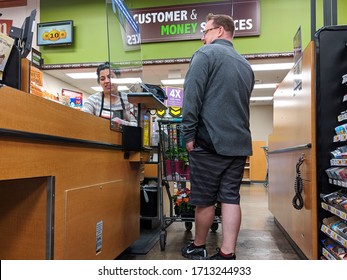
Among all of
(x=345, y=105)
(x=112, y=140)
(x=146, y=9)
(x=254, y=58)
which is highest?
(x=146, y=9)

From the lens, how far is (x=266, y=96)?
915cm

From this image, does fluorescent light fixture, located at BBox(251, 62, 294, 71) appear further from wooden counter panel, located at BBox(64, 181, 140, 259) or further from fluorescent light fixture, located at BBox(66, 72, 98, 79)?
wooden counter panel, located at BBox(64, 181, 140, 259)

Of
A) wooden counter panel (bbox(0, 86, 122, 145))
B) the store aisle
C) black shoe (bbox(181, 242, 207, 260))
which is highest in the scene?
wooden counter panel (bbox(0, 86, 122, 145))

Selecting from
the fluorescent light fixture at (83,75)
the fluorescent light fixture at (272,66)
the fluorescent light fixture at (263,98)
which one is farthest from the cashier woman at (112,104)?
the fluorescent light fixture at (263,98)

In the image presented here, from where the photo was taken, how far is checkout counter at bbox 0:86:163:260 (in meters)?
1.02

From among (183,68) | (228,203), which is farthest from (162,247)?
(183,68)

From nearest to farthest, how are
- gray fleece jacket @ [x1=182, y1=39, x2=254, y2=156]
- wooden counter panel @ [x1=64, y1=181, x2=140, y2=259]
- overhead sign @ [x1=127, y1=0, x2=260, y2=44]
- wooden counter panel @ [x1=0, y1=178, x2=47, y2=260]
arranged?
wooden counter panel @ [x1=0, y1=178, x2=47, y2=260], wooden counter panel @ [x1=64, y1=181, x2=140, y2=259], gray fleece jacket @ [x1=182, y1=39, x2=254, y2=156], overhead sign @ [x1=127, y1=0, x2=260, y2=44]

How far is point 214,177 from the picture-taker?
1.70m

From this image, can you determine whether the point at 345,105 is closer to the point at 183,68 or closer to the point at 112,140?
the point at 112,140

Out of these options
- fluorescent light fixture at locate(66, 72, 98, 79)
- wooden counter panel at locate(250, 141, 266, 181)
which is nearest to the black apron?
fluorescent light fixture at locate(66, 72, 98, 79)

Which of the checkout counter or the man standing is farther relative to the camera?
the man standing
